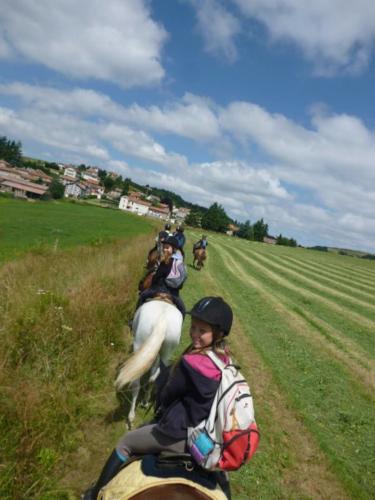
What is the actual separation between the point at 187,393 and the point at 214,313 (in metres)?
0.62

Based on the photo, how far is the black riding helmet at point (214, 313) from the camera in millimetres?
2688

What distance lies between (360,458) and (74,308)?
5.04 meters

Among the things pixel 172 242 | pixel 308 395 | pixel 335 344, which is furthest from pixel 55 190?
pixel 308 395

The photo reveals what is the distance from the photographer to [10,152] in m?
151

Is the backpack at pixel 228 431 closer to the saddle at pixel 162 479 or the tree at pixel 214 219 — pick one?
the saddle at pixel 162 479

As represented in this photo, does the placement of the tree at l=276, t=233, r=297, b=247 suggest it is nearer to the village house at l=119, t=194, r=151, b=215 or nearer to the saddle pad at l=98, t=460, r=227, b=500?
the village house at l=119, t=194, r=151, b=215

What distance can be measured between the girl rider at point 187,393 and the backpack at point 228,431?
0.37ft

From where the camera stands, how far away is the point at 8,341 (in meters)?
4.36

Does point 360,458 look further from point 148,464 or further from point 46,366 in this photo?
point 46,366

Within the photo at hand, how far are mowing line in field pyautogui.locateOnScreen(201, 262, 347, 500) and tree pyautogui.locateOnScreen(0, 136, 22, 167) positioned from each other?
165m

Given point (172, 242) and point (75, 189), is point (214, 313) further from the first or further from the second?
point (75, 189)

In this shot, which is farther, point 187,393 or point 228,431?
point 187,393

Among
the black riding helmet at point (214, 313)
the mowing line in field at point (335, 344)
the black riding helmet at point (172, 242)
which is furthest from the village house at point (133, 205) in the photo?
the black riding helmet at point (214, 313)

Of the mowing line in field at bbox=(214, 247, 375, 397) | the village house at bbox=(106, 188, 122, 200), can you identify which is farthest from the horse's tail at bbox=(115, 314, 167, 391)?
the village house at bbox=(106, 188, 122, 200)
